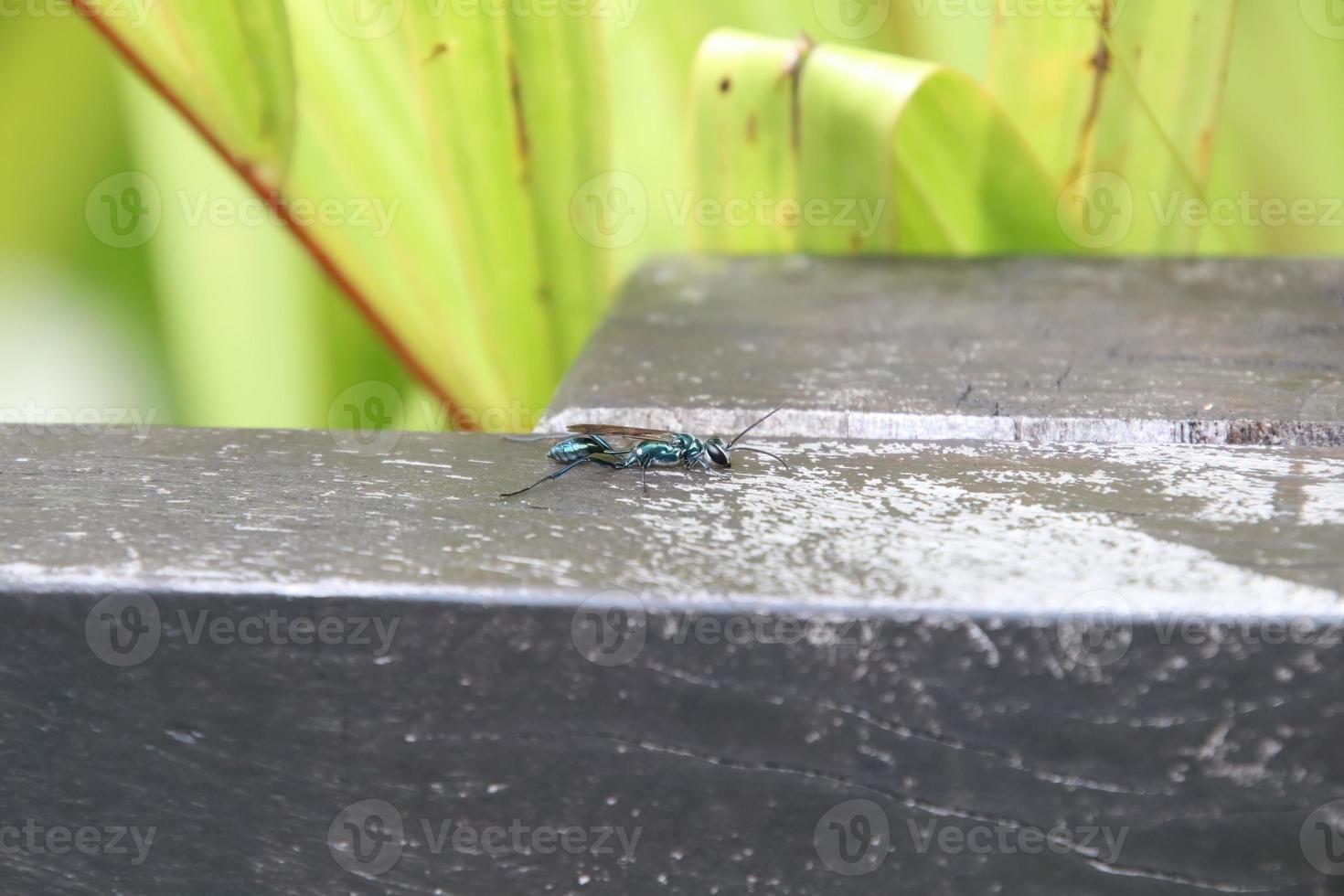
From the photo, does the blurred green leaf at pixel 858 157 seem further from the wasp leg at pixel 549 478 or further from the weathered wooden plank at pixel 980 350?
the wasp leg at pixel 549 478

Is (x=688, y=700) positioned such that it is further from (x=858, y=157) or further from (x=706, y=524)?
(x=858, y=157)

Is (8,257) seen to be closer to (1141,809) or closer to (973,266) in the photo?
(973,266)

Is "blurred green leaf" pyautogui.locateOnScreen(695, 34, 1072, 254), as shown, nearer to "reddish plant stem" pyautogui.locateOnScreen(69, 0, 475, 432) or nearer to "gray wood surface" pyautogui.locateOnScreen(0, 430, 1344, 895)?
"reddish plant stem" pyautogui.locateOnScreen(69, 0, 475, 432)

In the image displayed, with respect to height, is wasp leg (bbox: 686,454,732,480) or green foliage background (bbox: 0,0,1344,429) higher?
green foliage background (bbox: 0,0,1344,429)

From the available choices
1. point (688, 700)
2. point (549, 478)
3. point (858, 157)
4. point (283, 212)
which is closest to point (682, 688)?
point (688, 700)

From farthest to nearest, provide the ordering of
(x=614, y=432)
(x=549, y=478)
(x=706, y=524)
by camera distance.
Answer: (x=614, y=432)
(x=549, y=478)
(x=706, y=524)

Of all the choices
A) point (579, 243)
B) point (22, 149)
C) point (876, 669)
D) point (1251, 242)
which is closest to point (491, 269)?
point (579, 243)

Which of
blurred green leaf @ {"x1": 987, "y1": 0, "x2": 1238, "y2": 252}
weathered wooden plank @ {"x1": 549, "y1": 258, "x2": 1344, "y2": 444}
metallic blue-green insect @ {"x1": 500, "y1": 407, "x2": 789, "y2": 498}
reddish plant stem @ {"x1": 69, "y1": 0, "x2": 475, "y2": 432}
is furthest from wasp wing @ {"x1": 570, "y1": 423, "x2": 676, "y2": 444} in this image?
blurred green leaf @ {"x1": 987, "y1": 0, "x2": 1238, "y2": 252}
